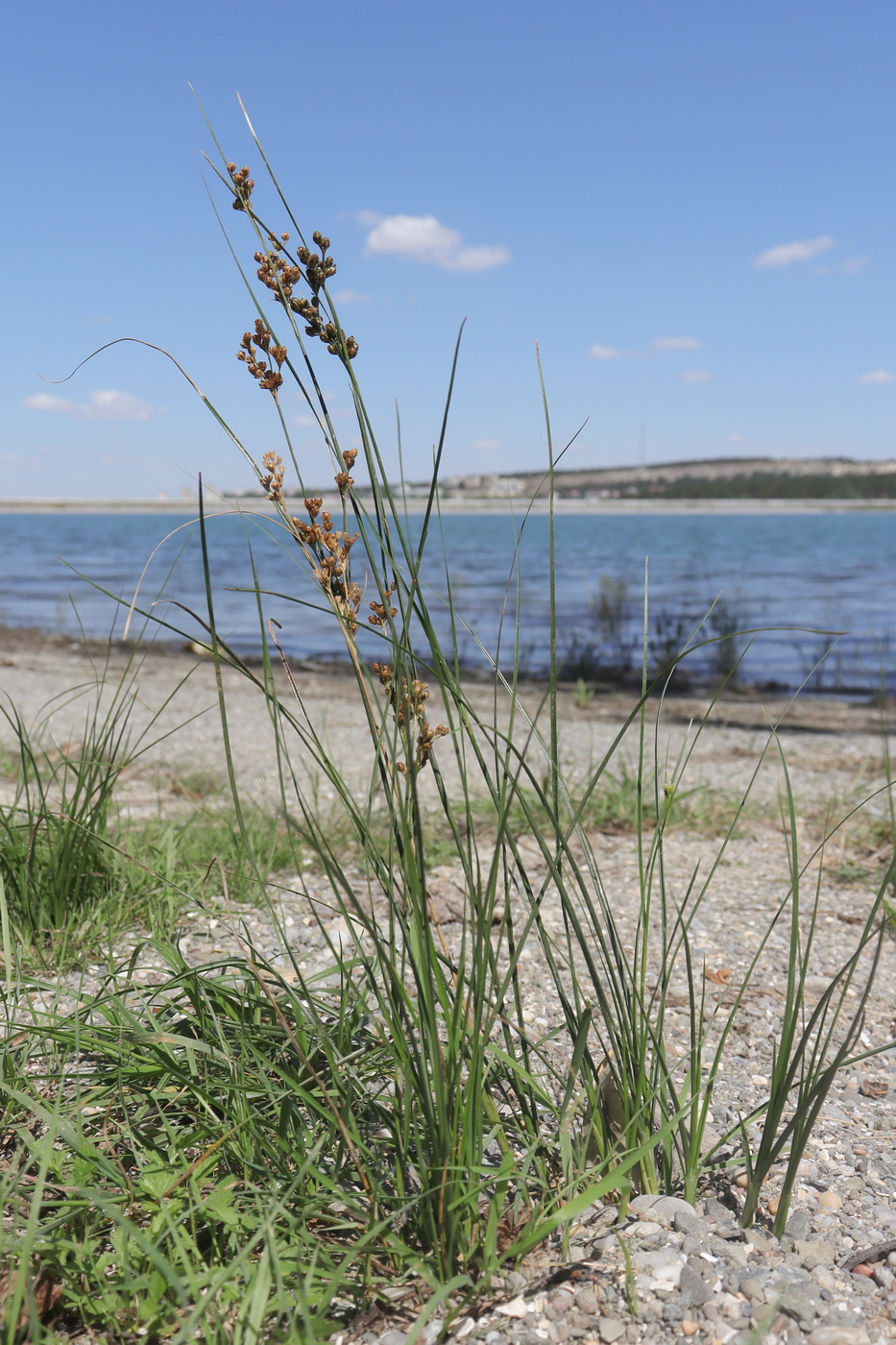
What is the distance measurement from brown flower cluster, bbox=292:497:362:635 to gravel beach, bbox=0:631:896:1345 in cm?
38

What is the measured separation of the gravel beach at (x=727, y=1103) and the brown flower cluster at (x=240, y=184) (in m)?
0.87

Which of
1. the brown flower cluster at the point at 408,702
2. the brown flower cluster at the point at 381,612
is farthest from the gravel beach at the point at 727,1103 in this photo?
the brown flower cluster at the point at 381,612

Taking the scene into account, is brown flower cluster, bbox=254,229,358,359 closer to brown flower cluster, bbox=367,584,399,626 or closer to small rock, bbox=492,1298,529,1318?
brown flower cluster, bbox=367,584,399,626

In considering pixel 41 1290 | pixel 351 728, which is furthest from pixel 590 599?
pixel 41 1290

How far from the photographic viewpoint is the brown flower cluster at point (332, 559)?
1190 mm

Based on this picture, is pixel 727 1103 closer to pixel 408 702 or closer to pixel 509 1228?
pixel 509 1228

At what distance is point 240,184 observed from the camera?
118cm

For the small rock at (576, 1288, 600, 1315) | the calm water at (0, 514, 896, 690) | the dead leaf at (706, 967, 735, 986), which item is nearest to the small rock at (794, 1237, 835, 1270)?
the small rock at (576, 1288, 600, 1315)

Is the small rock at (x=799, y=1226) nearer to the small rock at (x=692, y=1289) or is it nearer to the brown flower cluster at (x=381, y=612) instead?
the small rock at (x=692, y=1289)

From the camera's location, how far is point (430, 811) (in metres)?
4.02

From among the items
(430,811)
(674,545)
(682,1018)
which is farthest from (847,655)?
(674,545)

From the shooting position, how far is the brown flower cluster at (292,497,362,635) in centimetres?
119

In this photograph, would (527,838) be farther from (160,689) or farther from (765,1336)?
(160,689)

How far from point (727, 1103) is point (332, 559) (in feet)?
4.48
